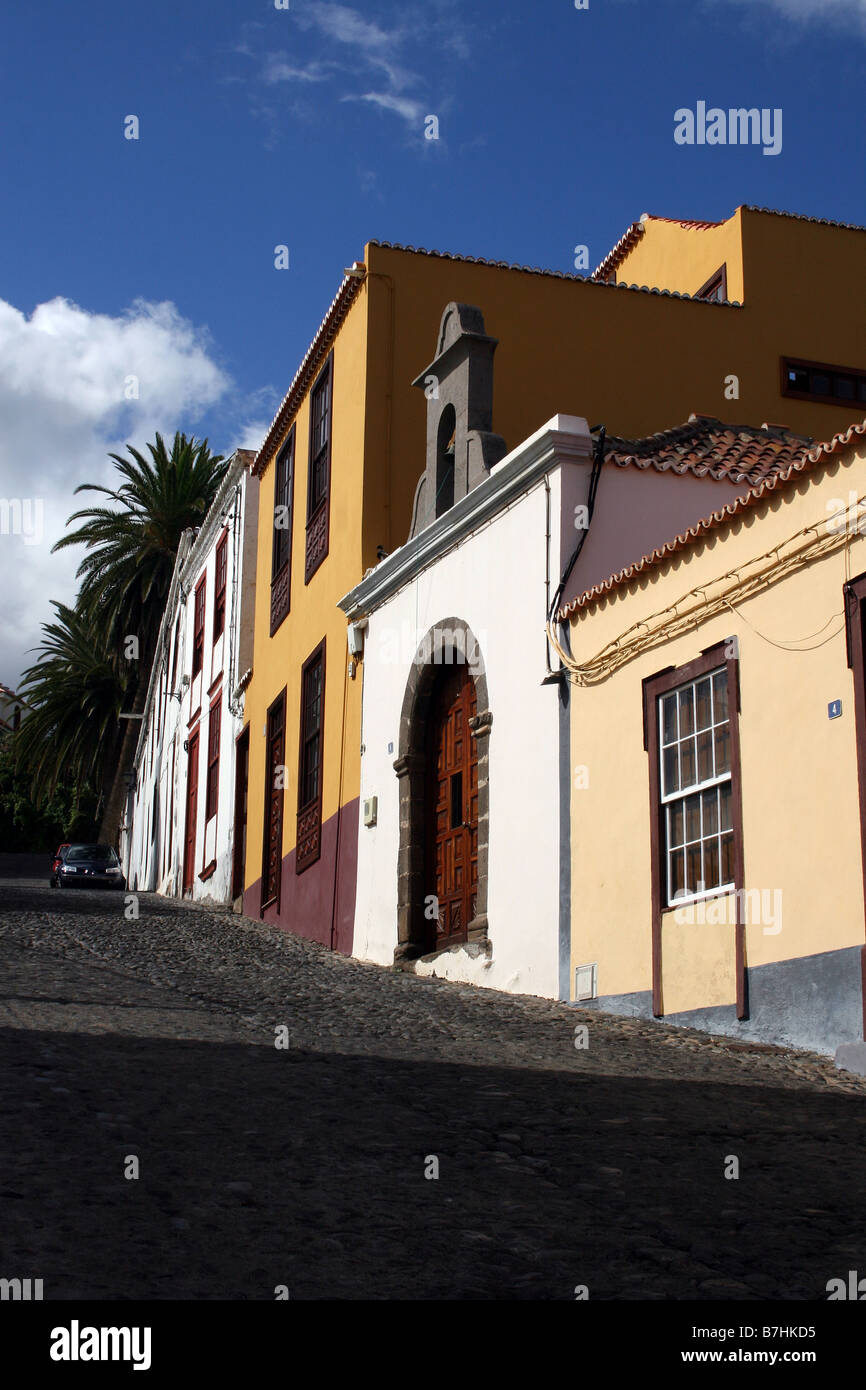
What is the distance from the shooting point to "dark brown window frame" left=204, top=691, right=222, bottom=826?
27.5m

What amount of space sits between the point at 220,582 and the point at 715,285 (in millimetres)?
11583

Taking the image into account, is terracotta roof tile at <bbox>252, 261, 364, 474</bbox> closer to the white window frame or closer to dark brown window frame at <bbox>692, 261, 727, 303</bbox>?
dark brown window frame at <bbox>692, 261, 727, 303</bbox>

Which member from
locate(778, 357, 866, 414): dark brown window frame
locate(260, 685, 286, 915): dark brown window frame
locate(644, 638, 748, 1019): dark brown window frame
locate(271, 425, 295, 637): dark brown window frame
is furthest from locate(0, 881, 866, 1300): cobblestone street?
locate(271, 425, 295, 637): dark brown window frame

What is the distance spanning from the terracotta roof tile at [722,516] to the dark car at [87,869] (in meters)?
21.4

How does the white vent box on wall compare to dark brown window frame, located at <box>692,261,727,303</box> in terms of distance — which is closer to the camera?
the white vent box on wall

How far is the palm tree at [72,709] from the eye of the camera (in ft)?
137

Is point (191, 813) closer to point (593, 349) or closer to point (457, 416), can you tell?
point (593, 349)

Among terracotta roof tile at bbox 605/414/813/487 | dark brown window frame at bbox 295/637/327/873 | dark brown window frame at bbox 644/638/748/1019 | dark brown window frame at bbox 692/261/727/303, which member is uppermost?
dark brown window frame at bbox 692/261/727/303

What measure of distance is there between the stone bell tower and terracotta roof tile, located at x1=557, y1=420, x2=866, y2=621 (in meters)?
3.10

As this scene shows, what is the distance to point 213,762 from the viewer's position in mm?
28031

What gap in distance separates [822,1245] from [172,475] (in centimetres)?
3796
